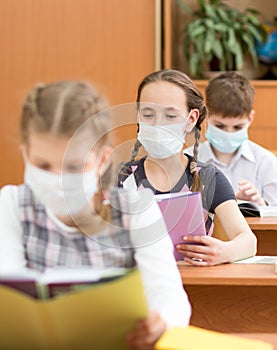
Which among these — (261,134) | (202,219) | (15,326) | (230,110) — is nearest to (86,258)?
(15,326)

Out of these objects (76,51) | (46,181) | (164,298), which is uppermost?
(46,181)

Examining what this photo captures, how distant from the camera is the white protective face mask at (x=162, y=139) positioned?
2.32m

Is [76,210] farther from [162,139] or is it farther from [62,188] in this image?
[162,139]

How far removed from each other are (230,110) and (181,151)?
1.09 metres

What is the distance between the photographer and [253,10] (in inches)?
220

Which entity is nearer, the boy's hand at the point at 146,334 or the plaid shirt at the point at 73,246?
the boy's hand at the point at 146,334

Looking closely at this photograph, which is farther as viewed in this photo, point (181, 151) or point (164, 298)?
point (181, 151)

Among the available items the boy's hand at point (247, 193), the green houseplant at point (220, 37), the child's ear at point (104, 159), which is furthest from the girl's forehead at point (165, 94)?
the green houseplant at point (220, 37)

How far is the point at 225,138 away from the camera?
3.51 metres

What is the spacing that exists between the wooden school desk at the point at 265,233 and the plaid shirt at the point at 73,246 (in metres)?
1.26

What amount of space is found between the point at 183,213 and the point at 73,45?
3638 mm

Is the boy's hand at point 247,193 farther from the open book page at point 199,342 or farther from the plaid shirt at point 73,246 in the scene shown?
the open book page at point 199,342

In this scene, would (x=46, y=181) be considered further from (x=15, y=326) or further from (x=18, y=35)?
(x=18, y=35)

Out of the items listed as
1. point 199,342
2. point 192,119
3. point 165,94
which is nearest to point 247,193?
point 192,119
